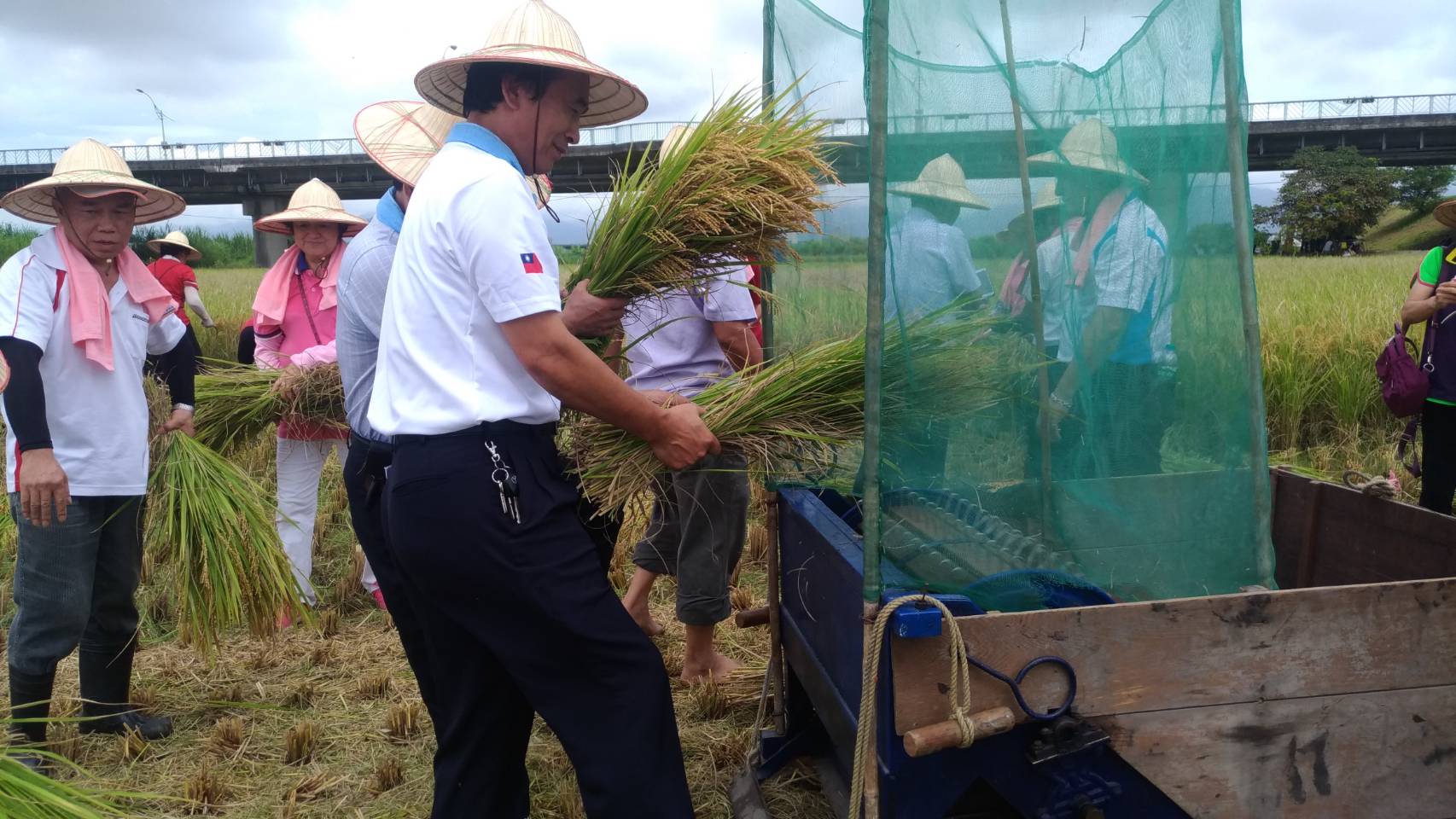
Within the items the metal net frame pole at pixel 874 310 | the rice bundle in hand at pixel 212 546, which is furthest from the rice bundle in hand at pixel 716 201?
the rice bundle in hand at pixel 212 546

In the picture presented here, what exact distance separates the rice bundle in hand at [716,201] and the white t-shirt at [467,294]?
0.36m

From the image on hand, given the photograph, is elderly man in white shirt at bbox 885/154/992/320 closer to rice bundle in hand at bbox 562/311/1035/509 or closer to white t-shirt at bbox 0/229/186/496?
rice bundle in hand at bbox 562/311/1035/509

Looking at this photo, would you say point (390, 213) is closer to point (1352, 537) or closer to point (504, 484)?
point (504, 484)

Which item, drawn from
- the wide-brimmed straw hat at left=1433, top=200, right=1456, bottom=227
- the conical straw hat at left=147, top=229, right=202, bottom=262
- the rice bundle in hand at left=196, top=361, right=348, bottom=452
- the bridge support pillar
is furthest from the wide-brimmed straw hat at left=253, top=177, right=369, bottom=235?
the bridge support pillar

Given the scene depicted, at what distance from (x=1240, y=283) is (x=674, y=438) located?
3.53 ft

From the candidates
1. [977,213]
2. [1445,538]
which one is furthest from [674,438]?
[1445,538]

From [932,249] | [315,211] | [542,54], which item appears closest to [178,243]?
[315,211]

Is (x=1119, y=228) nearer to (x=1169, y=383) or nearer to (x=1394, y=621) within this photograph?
(x=1169, y=383)

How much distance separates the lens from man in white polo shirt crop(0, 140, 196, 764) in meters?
2.83

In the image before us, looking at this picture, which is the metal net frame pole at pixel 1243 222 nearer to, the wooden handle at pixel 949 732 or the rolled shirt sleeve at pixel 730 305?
the wooden handle at pixel 949 732

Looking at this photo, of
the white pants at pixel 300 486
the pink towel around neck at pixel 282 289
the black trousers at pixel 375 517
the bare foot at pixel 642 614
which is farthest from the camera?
the white pants at pixel 300 486

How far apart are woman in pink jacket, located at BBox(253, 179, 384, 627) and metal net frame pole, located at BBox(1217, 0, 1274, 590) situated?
3.23 metres

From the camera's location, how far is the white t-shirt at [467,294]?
1.78m

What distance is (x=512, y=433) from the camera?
1.88m
